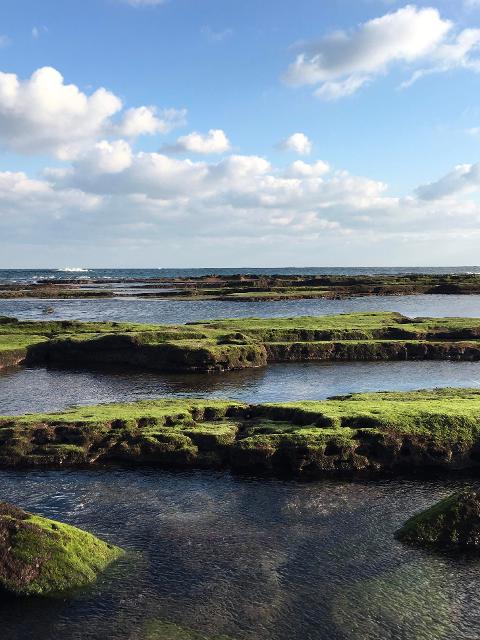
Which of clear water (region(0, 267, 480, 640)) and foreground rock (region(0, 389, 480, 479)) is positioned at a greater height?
foreground rock (region(0, 389, 480, 479))

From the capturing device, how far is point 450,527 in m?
25.2

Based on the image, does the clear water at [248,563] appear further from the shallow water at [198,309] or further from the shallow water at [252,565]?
the shallow water at [198,309]

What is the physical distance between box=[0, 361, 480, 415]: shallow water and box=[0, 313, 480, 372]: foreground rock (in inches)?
122

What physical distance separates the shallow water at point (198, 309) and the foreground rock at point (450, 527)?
82740 millimetres

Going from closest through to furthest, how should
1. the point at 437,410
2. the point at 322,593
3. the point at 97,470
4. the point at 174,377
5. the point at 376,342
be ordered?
the point at 322,593, the point at 97,470, the point at 437,410, the point at 174,377, the point at 376,342

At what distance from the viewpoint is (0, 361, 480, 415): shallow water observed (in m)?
50.2

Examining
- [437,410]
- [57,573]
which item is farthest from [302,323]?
[57,573]

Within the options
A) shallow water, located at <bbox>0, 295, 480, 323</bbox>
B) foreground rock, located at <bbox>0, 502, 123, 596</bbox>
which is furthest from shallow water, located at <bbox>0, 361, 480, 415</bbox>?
shallow water, located at <bbox>0, 295, 480, 323</bbox>

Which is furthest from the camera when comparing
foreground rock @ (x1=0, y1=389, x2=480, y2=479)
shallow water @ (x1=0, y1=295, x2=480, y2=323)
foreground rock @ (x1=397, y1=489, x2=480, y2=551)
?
Result: shallow water @ (x1=0, y1=295, x2=480, y2=323)

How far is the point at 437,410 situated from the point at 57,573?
84.3 ft

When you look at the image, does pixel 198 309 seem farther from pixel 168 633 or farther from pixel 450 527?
pixel 168 633

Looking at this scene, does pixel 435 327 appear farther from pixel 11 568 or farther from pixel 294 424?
pixel 11 568

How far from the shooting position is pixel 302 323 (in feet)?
284

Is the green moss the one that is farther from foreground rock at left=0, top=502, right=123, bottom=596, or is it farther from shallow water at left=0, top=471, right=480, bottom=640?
foreground rock at left=0, top=502, right=123, bottom=596
